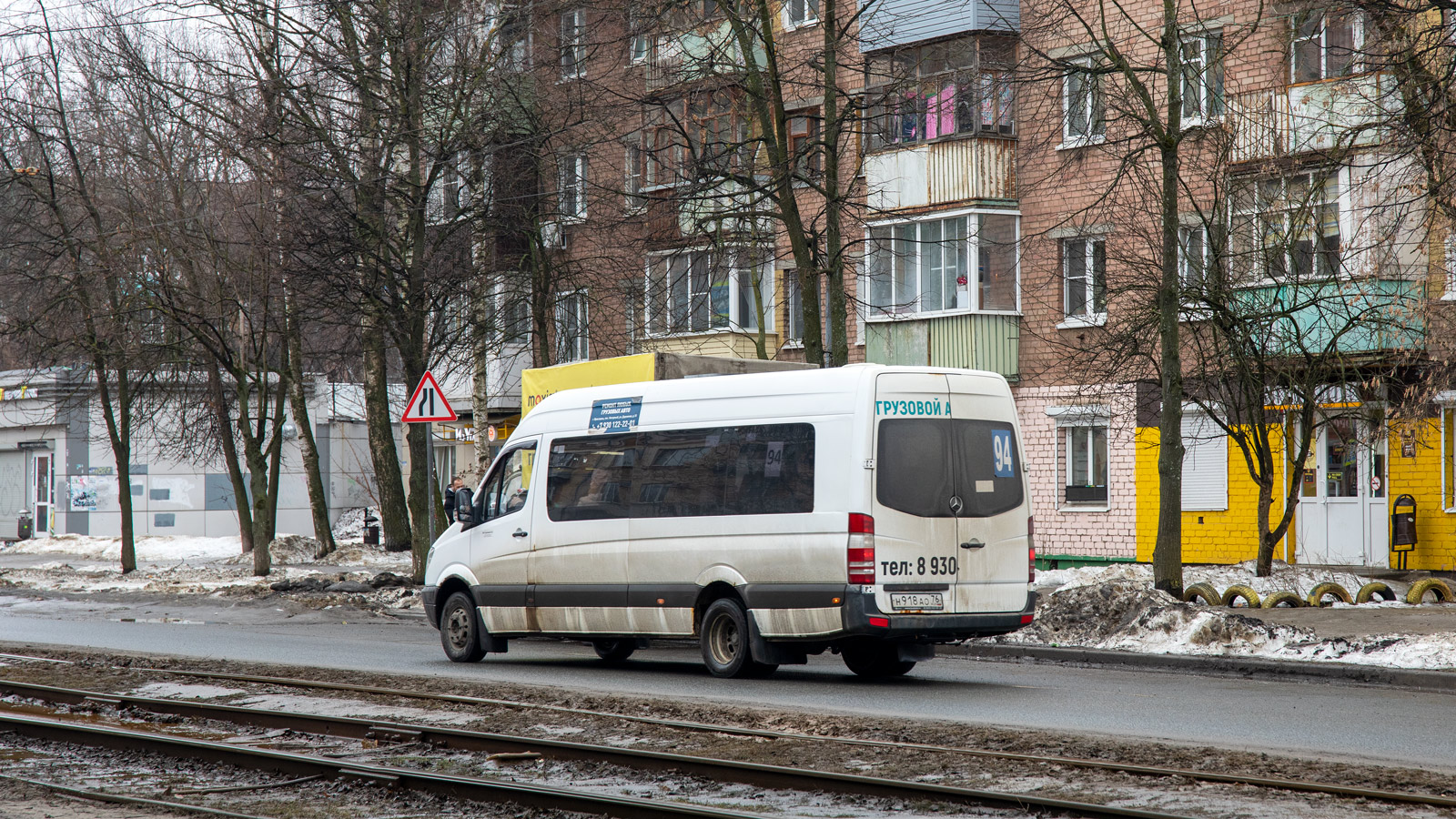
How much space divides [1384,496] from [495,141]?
15.0m

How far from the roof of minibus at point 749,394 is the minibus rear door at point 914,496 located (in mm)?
210

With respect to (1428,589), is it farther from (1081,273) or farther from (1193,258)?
(1081,273)

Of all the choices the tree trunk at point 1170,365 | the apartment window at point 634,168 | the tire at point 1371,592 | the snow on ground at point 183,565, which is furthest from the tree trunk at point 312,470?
the tire at point 1371,592

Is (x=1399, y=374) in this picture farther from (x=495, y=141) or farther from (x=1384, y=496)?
(x=495, y=141)

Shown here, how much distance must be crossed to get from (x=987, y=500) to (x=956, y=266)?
16246 millimetres

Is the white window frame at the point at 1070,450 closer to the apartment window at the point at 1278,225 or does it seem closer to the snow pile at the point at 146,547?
the apartment window at the point at 1278,225

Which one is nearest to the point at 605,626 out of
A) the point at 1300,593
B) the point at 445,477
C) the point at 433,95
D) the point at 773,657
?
the point at 773,657

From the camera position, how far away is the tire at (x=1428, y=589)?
55.9ft

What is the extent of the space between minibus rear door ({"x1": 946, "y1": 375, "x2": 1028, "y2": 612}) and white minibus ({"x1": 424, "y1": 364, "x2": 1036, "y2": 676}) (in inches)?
0.5

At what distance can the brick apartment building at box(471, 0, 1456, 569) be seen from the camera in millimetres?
21984

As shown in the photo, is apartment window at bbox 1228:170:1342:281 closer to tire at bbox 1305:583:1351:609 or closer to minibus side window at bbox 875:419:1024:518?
tire at bbox 1305:583:1351:609

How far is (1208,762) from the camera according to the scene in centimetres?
812

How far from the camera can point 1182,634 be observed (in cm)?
1465

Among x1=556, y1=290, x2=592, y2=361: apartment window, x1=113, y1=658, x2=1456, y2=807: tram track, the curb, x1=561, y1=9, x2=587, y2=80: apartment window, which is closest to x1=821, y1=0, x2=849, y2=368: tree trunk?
x1=561, y1=9, x2=587, y2=80: apartment window
